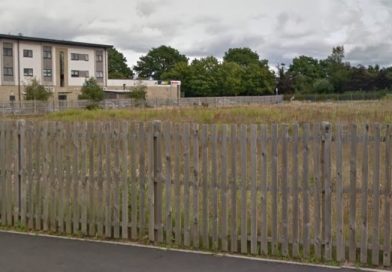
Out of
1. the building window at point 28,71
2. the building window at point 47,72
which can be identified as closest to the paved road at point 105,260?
the building window at point 28,71

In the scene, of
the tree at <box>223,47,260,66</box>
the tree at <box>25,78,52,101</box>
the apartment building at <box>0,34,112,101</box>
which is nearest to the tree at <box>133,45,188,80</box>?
the tree at <box>223,47,260,66</box>

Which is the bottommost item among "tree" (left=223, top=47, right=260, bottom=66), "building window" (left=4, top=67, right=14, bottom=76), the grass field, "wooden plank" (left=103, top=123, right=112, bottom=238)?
"wooden plank" (left=103, top=123, right=112, bottom=238)

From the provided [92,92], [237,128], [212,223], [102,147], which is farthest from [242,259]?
[92,92]

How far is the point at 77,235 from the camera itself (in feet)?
19.6

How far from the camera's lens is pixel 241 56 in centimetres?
12900

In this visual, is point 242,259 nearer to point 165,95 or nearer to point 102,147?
point 102,147

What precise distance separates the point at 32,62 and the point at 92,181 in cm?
7236

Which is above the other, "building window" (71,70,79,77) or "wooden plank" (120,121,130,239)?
"building window" (71,70,79,77)

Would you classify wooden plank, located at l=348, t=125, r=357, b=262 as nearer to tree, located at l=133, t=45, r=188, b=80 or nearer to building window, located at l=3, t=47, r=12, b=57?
building window, located at l=3, t=47, r=12, b=57

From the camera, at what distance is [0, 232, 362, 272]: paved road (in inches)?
188

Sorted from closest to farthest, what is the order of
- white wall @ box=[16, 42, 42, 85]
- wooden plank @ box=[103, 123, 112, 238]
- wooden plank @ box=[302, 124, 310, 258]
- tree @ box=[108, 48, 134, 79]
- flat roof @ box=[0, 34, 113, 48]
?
wooden plank @ box=[302, 124, 310, 258] → wooden plank @ box=[103, 123, 112, 238] → flat roof @ box=[0, 34, 113, 48] → white wall @ box=[16, 42, 42, 85] → tree @ box=[108, 48, 134, 79]

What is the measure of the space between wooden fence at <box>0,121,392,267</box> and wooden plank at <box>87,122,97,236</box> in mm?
14

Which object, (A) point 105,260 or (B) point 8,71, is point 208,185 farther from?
(B) point 8,71

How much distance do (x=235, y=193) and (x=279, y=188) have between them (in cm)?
51
